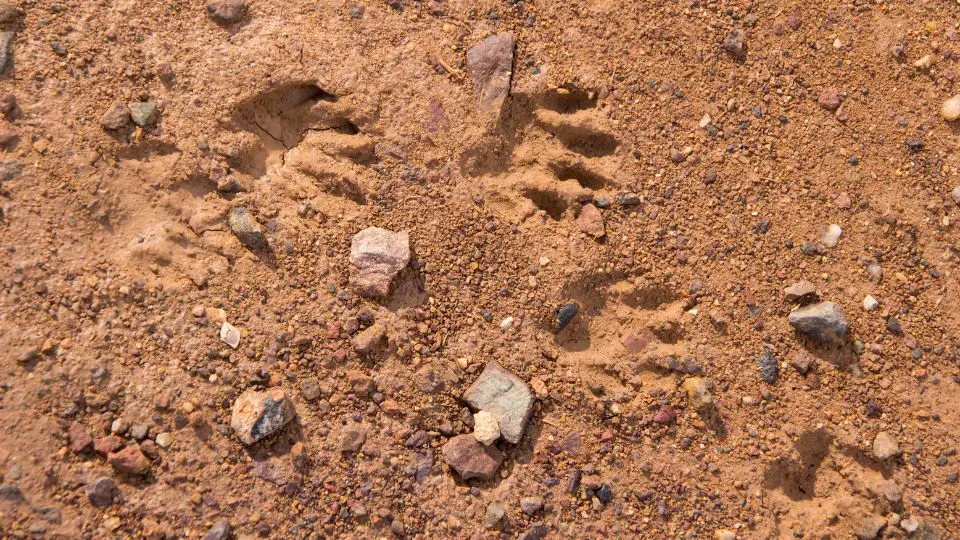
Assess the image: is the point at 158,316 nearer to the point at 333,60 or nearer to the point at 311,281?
the point at 311,281

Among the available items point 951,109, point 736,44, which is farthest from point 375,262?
point 951,109

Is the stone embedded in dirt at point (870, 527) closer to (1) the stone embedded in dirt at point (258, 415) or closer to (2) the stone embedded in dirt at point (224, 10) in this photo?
(1) the stone embedded in dirt at point (258, 415)

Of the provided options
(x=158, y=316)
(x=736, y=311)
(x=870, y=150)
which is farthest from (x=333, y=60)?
(x=870, y=150)

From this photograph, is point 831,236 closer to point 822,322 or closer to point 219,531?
point 822,322

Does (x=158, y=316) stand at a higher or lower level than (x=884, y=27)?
lower

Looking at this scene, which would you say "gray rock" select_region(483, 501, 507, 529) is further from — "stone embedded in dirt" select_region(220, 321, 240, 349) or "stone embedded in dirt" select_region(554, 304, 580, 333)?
"stone embedded in dirt" select_region(220, 321, 240, 349)

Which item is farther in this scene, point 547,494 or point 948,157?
point 948,157

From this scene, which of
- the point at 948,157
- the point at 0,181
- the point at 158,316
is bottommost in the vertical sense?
the point at 158,316

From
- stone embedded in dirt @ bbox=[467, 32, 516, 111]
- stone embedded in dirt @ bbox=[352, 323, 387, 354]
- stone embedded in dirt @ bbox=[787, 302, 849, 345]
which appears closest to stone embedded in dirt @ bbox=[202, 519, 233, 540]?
stone embedded in dirt @ bbox=[352, 323, 387, 354]
